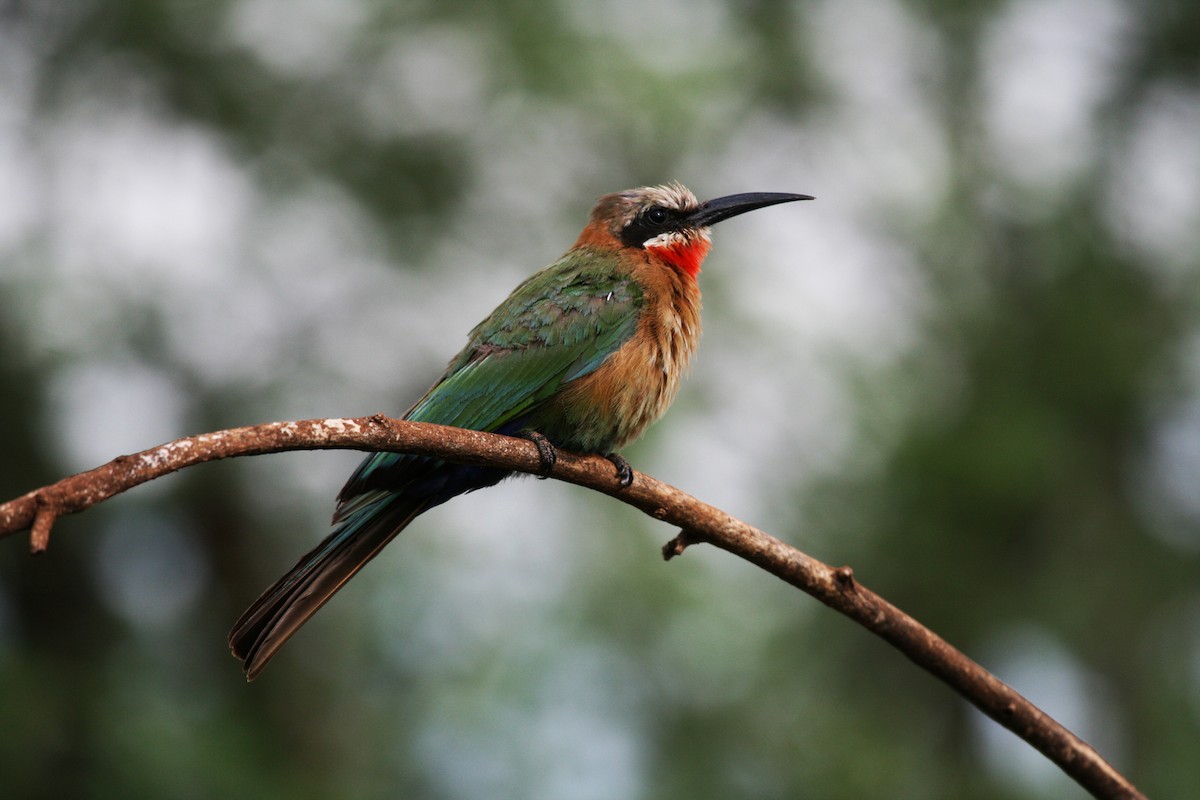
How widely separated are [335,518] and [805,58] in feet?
34.8

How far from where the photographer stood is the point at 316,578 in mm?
3885

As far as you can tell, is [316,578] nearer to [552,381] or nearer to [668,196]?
[552,381]

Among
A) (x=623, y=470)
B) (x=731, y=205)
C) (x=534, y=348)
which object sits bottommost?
(x=623, y=470)

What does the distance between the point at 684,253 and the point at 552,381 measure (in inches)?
48.7

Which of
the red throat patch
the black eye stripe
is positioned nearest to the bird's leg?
the red throat patch

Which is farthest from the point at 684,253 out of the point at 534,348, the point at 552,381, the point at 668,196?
the point at 552,381

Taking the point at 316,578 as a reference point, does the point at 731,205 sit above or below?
above

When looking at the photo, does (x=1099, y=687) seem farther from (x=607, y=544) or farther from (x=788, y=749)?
(x=607, y=544)

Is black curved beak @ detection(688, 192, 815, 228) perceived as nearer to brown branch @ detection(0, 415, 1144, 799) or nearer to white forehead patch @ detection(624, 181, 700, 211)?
white forehead patch @ detection(624, 181, 700, 211)

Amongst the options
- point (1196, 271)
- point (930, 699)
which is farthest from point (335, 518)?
point (1196, 271)

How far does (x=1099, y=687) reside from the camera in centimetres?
1130

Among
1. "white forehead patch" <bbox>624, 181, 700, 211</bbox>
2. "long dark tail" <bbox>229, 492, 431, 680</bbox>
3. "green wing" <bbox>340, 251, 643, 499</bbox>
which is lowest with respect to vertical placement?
"long dark tail" <bbox>229, 492, 431, 680</bbox>

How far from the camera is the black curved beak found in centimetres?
579

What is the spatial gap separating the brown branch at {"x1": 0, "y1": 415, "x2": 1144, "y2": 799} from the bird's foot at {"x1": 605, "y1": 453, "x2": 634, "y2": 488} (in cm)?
3
